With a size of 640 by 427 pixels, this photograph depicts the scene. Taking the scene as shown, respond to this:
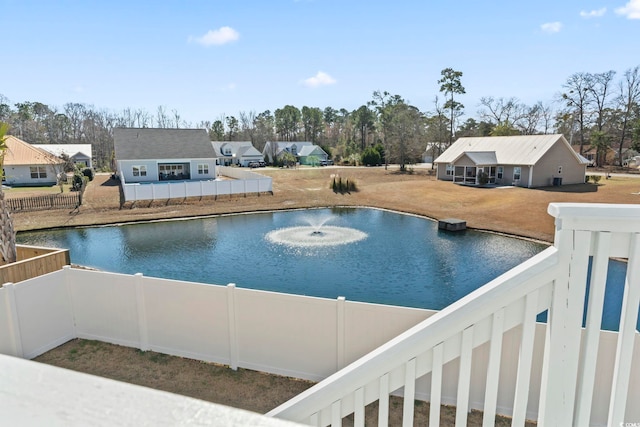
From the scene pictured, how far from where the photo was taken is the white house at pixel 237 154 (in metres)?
62.6

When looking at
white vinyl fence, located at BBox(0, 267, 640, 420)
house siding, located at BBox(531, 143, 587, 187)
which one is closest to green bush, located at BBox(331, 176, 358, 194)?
house siding, located at BBox(531, 143, 587, 187)

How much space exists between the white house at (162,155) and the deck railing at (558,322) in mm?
36486

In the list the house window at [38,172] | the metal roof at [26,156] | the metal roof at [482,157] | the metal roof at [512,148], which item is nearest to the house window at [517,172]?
the metal roof at [512,148]

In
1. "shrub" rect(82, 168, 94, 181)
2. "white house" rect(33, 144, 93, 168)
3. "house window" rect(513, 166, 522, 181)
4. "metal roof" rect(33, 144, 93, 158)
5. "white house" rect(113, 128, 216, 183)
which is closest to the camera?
"house window" rect(513, 166, 522, 181)

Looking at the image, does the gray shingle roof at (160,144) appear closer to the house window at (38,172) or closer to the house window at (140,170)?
the house window at (140,170)

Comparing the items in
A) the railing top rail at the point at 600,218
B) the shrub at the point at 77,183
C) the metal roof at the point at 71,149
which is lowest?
the shrub at the point at 77,183

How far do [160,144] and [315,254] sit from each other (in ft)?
89.0

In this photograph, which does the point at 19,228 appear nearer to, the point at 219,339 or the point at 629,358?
the point at 219,339

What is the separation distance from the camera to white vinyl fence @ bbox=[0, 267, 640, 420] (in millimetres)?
5863

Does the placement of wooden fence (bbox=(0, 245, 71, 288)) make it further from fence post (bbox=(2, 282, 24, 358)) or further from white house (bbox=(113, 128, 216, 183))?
white house (bbox=(113, 128, 216, 183))

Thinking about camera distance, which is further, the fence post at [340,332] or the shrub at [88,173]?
the shrub at [88,173]

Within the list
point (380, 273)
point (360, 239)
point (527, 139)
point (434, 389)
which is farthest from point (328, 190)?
point (434, 389)

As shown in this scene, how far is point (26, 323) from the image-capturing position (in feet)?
23.6

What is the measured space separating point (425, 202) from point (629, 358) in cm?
2901
